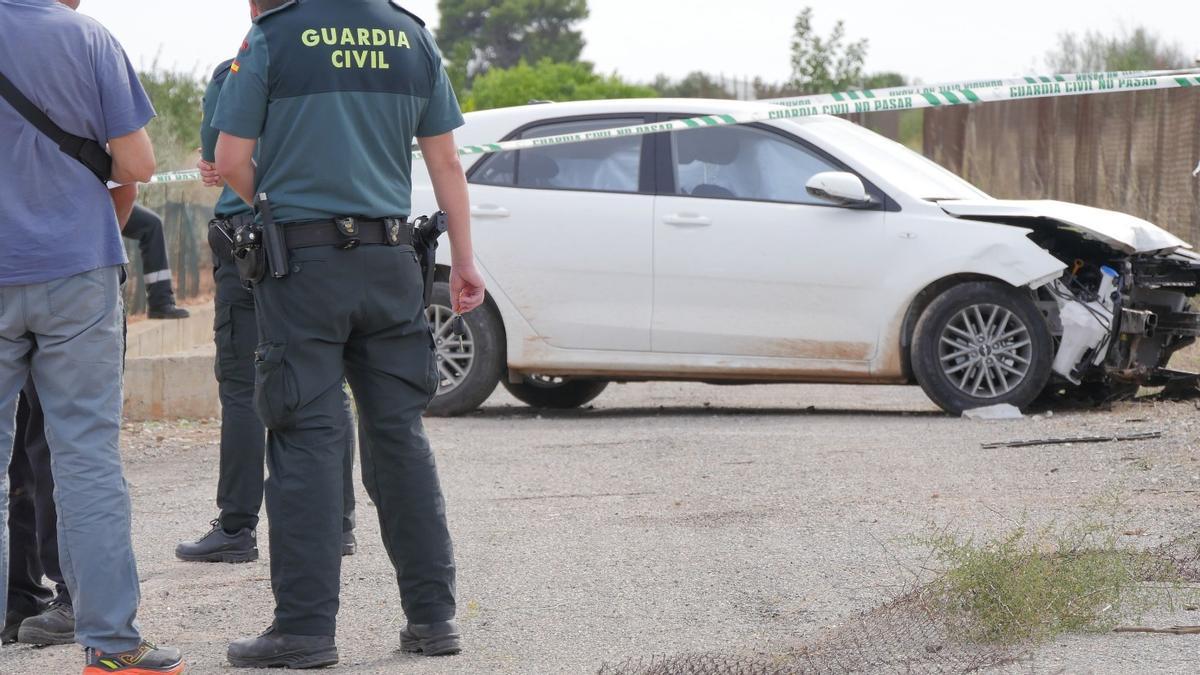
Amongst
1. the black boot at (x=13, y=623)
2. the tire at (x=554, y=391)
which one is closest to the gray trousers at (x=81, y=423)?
the black boot at (x=13, y=623)

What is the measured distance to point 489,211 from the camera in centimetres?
955

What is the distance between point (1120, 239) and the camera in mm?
8734

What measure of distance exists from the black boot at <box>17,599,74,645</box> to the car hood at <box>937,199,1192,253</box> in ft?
19.1

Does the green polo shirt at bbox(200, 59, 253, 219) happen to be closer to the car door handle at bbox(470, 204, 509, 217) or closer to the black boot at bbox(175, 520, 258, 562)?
the black boot at bbox(175, 520, 258, 562)

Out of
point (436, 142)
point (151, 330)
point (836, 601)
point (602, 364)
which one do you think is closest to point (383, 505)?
point (436, 142)

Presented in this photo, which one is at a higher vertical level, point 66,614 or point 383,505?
point 383,505

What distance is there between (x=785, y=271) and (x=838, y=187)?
1.85ft

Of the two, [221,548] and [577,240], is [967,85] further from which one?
[221,548]

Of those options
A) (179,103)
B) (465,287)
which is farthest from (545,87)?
(465,287)

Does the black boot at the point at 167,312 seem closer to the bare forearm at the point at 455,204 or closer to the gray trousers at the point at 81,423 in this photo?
the bare forearm at the point at 455,204

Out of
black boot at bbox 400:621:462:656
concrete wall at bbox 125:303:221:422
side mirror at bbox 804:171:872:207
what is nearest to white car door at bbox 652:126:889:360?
side mirror at bbox 804:171:872:207

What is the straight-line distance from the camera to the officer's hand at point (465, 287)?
15.1 feet

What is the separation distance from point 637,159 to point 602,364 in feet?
3.93

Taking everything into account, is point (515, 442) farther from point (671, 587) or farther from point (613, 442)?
point (671, 587)
